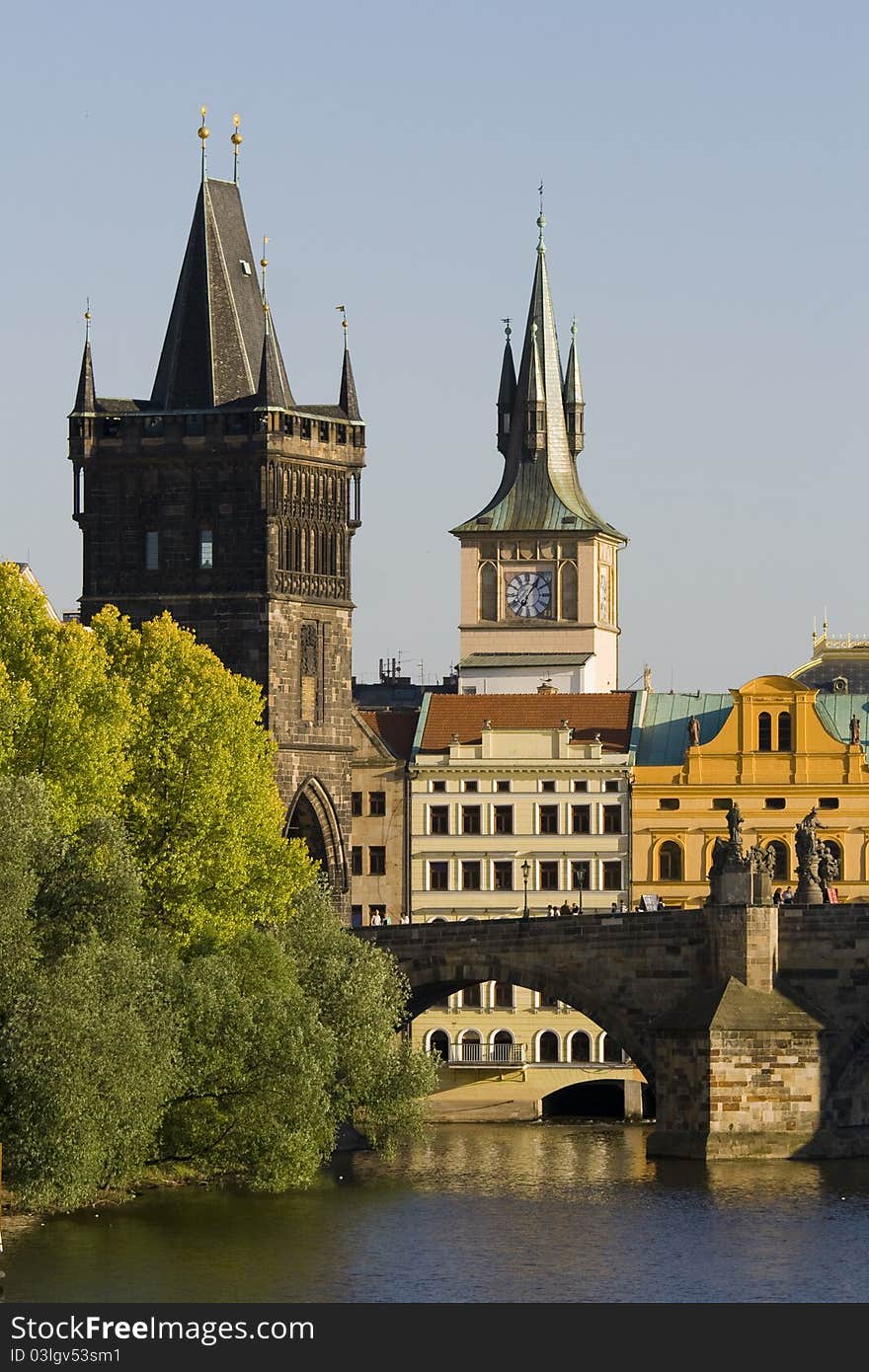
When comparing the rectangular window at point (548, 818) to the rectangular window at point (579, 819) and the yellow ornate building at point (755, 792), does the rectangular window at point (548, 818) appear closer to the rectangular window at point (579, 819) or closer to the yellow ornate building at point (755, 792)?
the rectangular window at point (579, 819)

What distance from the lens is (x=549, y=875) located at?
14825cm

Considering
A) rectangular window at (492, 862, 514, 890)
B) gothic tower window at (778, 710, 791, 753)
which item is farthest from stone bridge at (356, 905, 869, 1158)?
gothic tower window at (778, 710, 791, 753)

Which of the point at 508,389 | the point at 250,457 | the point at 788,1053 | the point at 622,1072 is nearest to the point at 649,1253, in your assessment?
the point at 788,1053

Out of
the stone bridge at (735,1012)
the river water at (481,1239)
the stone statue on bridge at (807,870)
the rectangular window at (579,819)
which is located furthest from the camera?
the rectangular window at (579,819)

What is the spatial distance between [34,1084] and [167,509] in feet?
164

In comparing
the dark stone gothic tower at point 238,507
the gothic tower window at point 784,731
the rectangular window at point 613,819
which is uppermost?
the dark stone gothic tower at point 238,507

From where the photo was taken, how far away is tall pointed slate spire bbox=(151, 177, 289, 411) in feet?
472

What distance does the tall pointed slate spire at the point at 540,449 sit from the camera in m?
188

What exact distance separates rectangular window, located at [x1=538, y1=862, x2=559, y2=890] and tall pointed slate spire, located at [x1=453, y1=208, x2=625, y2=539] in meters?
40.5

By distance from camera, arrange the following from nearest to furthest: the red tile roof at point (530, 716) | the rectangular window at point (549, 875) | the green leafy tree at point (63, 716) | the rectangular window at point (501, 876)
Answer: the green leafy tree at point (63, 716)
the rectangular window at point (549, 875)
the rectangular window at point (501, 876)
the red tile roof at point (530, 716)

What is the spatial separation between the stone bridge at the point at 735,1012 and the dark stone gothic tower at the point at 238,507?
20956 millimetres

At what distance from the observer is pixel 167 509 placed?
14362 centimetres

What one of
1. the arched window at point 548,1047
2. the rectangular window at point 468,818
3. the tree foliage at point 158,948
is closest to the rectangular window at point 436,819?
the rectangular window at point 468,818

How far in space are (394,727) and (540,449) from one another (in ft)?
129
